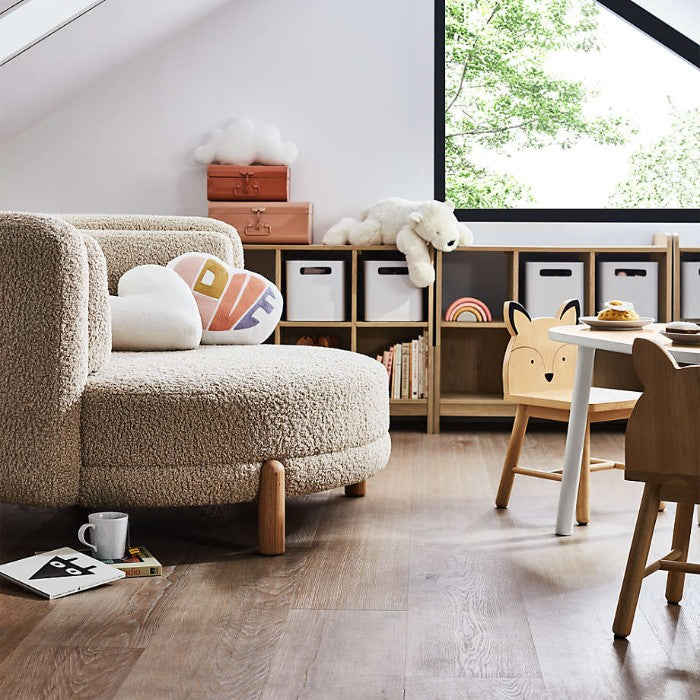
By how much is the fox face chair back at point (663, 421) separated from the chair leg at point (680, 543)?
24 cm

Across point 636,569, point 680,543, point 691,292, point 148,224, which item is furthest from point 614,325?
point 691,292

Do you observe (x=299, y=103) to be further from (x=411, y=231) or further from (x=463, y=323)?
(x=463, y=323)

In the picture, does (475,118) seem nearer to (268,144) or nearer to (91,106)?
(268,144)

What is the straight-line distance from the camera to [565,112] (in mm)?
4062

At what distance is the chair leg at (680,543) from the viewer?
1.75m

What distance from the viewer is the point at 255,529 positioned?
2281mm

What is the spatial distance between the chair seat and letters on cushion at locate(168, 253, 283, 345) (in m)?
0.74

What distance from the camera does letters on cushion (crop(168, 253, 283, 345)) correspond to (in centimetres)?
266

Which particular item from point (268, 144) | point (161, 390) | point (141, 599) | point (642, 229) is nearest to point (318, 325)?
point (268, 144)

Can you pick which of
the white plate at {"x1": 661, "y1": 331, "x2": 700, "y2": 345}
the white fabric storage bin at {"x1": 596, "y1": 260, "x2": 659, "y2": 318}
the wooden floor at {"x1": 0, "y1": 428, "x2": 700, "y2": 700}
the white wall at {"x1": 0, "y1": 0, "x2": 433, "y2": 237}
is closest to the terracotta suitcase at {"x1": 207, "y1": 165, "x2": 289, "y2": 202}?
the white wall at {"x1": 0, "y1": 0, "x2": 433, "y2": 237}

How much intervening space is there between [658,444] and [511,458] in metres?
0.95

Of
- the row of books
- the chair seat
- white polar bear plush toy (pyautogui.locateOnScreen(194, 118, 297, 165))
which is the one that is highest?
white polar bear plush toy (pyautogui.locateOnScreen(194, 118, 297, 165))

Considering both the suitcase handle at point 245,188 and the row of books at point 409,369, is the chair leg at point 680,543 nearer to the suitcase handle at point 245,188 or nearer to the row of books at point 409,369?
the row of books at point 409,369

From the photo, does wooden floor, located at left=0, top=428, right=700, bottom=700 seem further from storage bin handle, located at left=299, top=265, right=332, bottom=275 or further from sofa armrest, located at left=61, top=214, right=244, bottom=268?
storage bin handle, located at left=299, top=265, right=332, bottom=275
